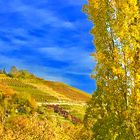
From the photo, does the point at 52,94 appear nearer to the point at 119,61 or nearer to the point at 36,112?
the point at 36,112

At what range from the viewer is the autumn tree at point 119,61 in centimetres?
2867

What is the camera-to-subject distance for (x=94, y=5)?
2975 centimetres

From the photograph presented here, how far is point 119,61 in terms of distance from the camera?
28703 mm

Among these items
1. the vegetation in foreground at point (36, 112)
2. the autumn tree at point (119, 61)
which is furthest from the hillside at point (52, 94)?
the autumn tree at point (119, 61)

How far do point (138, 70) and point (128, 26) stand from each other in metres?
2.47

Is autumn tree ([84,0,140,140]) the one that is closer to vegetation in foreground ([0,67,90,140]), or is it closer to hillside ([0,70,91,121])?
vegetation in foreground ([0,67,90,140])

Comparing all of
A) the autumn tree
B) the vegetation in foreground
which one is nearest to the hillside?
the vegetation in foreground

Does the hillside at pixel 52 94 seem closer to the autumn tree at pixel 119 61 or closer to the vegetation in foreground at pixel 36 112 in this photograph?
the vegetation in foreground at pixel 36 112

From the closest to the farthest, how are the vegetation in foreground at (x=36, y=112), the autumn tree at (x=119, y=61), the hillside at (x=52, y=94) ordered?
the autumn tree at (x=119, y=61)
the vegetation in foreground at (x=36, y=112)
the hillside at (x=52, y=94)

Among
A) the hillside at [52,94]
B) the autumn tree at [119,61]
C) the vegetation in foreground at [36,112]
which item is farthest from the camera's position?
the hillside at [52,94]

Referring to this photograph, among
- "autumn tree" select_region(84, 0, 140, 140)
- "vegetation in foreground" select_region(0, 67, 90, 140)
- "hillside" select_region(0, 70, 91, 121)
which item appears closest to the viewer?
"autumn tree" select_region(84, 0, 140, 140)

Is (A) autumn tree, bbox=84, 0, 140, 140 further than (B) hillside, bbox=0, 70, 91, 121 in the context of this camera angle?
No

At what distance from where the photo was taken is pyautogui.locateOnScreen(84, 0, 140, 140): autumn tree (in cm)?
2867

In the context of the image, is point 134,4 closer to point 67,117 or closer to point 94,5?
point 94,5
